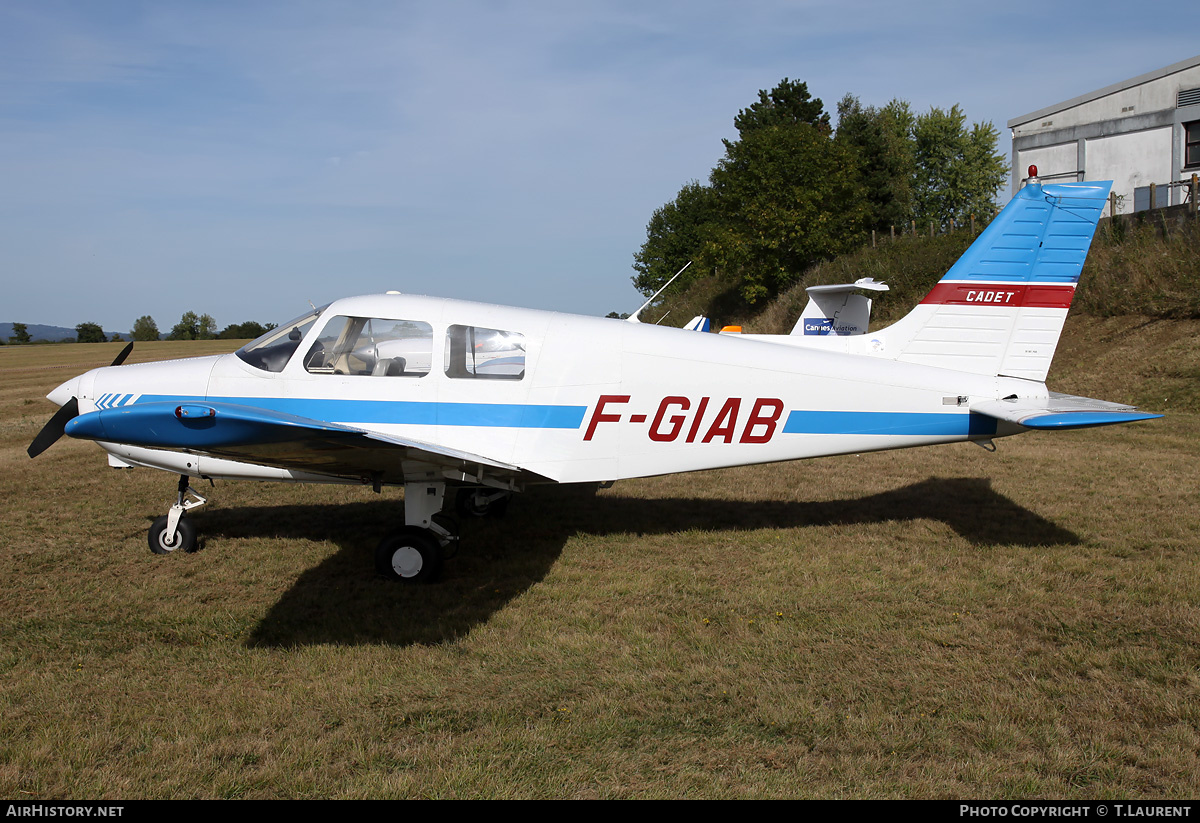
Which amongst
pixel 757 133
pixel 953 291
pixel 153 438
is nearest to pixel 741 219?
pixel 757 133

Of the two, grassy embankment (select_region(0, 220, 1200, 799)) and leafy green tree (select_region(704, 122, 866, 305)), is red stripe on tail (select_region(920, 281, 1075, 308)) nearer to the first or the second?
grassy embankment (select_region(0, 220, 1200, 799))

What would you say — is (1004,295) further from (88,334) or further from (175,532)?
(88,334)

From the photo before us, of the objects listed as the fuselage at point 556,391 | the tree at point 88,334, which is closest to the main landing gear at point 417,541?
the fuselage at point 556,391

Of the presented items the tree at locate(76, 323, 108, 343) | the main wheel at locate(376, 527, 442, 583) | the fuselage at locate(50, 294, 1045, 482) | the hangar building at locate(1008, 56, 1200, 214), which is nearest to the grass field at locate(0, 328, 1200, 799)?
the main wheel at locate(376, 527, 442, 583)

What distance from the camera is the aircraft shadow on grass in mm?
4879

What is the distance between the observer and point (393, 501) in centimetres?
809

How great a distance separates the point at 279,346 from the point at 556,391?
86.0 inches

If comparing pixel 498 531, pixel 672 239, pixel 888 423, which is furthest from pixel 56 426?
pixel 672 239

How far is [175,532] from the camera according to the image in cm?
625

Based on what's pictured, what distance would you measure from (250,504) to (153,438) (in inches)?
162

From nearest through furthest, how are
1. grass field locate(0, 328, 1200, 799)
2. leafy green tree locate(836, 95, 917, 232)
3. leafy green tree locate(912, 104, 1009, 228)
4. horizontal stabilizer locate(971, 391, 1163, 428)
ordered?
grass field locate(0, 328, 1200, 799) → horizontal stabilizer locate(971, 391, 1163, 428) → leafy green tree locate(836, 95, 917, 232) → leafy green tree locate(912, 104, 1009, 228)

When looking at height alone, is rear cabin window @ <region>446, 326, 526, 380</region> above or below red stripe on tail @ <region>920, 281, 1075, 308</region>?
below
